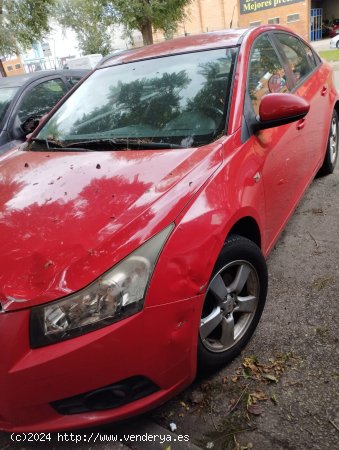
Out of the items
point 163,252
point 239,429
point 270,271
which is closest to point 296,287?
point 270,271

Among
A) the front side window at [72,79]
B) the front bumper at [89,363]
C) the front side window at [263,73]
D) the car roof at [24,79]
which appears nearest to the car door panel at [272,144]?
the front side window at [263,73]

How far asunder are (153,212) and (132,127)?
963 millimetres

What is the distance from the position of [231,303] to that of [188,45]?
1833 mm

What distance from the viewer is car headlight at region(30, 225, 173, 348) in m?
1.52

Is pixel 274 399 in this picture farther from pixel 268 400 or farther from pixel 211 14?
pixel 211 14

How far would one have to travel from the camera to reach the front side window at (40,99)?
517cm

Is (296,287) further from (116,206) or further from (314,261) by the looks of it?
(116,206)

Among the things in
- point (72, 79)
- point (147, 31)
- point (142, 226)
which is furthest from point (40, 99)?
point (147, 31)

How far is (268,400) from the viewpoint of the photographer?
1924mm

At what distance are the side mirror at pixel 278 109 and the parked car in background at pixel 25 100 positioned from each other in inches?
120

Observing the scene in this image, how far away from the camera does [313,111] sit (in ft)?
11.2

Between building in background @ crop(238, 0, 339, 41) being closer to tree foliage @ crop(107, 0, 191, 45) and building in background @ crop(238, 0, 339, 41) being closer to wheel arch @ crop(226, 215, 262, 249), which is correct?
tree foliage @ crop(107, 0, 191, 45)

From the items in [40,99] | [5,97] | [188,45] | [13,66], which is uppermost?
[188,45]

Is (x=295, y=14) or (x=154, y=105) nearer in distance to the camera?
(x=154, y=105)
